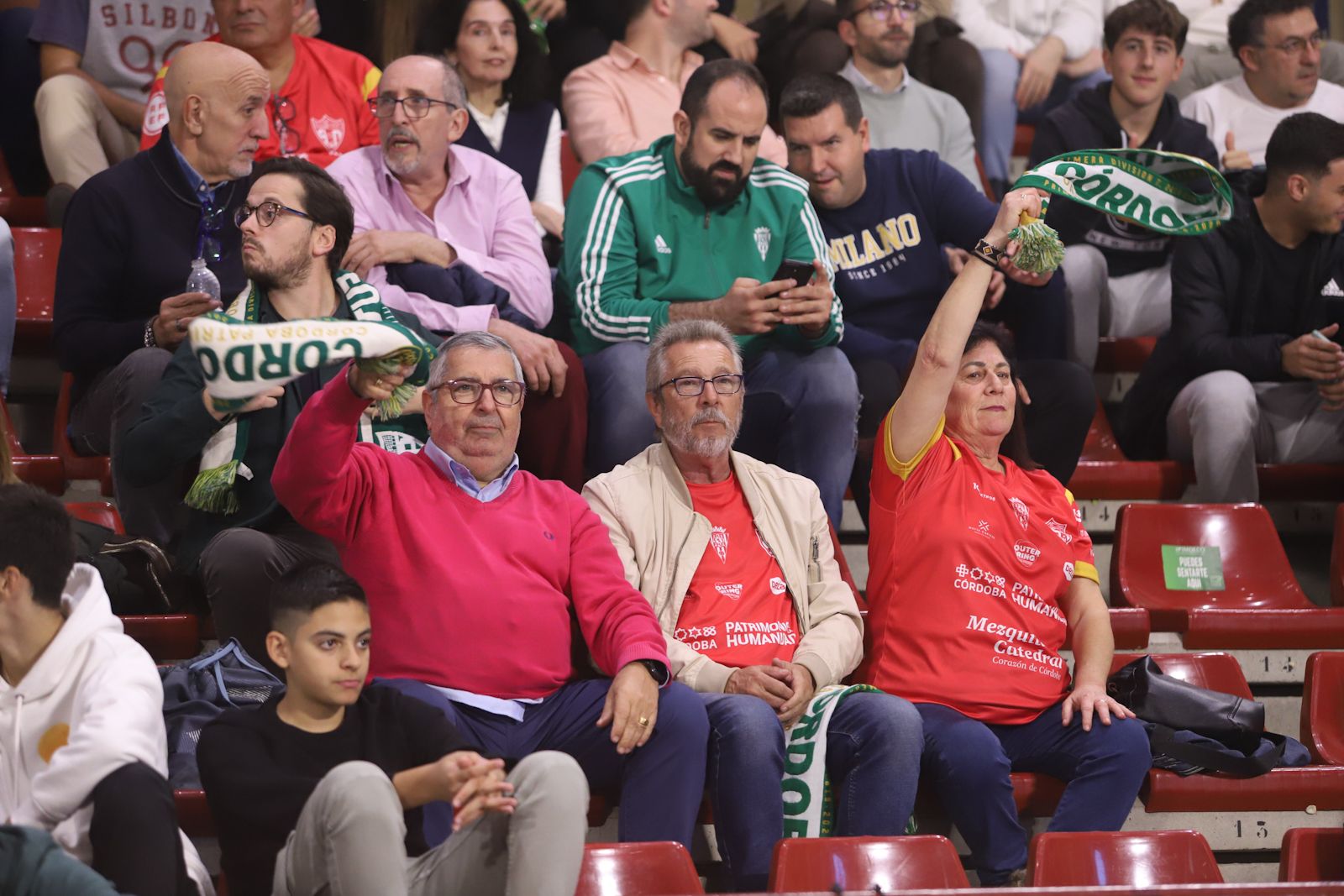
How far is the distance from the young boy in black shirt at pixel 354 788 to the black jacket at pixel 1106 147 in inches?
116

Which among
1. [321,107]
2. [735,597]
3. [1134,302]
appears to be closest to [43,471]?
[321,107]

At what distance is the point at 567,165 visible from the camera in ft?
17.5

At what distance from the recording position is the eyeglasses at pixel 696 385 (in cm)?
327

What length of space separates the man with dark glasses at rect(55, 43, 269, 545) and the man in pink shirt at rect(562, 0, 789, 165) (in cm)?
131

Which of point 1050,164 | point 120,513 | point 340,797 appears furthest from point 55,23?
Answer: point 340,797

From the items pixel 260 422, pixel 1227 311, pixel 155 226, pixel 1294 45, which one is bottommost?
pixel 260 422

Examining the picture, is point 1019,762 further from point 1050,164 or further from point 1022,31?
point 1022,31

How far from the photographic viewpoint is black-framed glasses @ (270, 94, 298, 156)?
14.5 ft

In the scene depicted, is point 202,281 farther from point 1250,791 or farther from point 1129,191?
point 1250,791

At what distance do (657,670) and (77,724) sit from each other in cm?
97

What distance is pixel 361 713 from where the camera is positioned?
2539 mm

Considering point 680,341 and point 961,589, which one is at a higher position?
point 680,341

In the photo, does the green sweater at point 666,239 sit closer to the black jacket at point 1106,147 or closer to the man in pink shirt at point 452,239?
the man in pink shirt at point 452,239

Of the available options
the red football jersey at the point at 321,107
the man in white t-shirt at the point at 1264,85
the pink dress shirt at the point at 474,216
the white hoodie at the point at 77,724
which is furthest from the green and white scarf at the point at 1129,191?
the red football jersey at the point at 321,107
